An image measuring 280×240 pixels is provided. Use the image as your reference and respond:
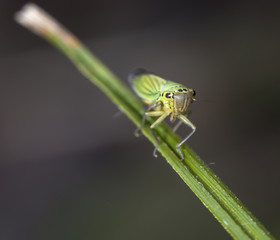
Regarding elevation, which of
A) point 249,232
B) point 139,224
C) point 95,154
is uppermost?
point 95,154

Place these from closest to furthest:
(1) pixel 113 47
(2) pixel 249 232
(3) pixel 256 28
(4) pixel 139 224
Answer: (2) pixel 249 232, (4) pixel 139 224, (3) pixel 256 28, (1) pixel 113 47

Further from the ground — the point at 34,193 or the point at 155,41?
the point at 155,41

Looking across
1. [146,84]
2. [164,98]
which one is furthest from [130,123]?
[164,98]

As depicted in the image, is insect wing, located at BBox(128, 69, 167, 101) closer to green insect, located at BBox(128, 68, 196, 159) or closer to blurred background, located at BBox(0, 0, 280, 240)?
green insect, located at BBox(128, 68, 196, 159)

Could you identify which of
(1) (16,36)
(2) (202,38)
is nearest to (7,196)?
(1) (16,36)

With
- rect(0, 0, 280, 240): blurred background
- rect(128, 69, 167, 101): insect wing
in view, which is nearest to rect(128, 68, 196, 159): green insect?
rect(128, 69, 167, 101): insect wing

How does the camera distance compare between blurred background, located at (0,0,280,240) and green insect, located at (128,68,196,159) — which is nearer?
green insect, located at (128,68,196,159)

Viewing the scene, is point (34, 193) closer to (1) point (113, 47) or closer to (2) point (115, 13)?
(1) point (113, 47)

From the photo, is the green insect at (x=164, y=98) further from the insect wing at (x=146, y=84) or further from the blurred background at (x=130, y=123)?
the blurred background at (x=130, y=123)
